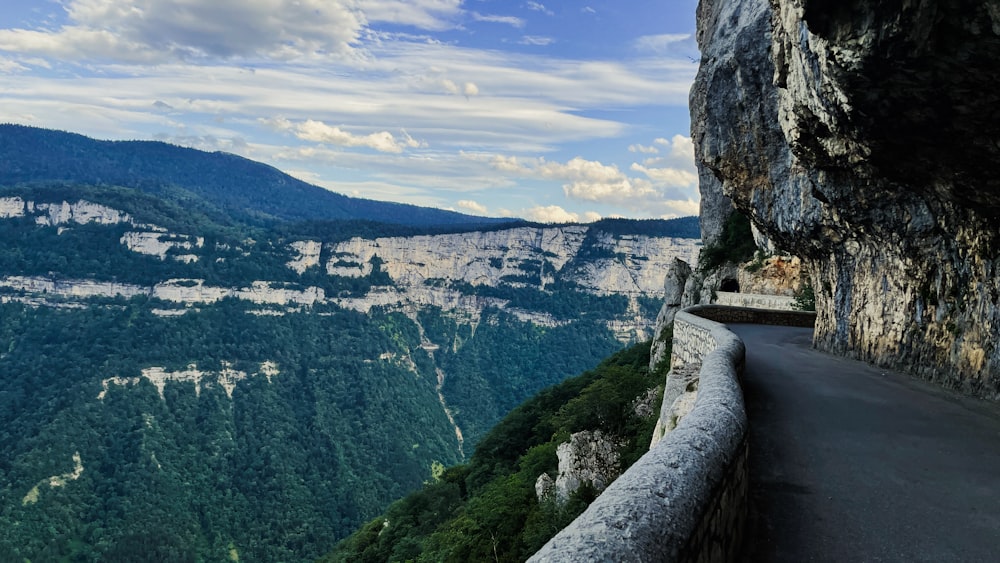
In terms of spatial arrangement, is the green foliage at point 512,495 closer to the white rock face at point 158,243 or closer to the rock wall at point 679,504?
the rock wall at point 679,504

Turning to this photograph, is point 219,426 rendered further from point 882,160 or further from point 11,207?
point 882,160

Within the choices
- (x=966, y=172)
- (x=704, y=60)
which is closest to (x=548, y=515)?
(x=966, y=172)

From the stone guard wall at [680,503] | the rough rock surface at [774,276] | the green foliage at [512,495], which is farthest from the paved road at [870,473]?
the rough rock surface at [774,276]

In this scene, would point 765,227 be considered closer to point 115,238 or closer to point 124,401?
point 124,401

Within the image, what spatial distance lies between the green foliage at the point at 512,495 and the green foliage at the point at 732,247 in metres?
8.70

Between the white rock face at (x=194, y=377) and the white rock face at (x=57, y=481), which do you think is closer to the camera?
the white rock face at (x=57, y=481)

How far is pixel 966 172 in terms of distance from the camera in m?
8.98

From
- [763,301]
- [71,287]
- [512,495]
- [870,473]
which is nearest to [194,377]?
[71,287]

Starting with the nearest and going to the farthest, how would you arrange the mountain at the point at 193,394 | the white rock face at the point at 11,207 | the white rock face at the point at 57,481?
the white rock face at the point at 57,481
the mountain at the point at 193,394
the white rock face at the point at 11,207

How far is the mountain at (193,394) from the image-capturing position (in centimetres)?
9000

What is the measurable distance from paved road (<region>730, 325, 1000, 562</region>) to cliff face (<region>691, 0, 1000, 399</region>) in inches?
77.9

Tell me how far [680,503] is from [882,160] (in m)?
8.72

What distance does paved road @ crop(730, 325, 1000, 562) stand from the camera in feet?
15.7

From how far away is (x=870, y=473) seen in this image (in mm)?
6477
